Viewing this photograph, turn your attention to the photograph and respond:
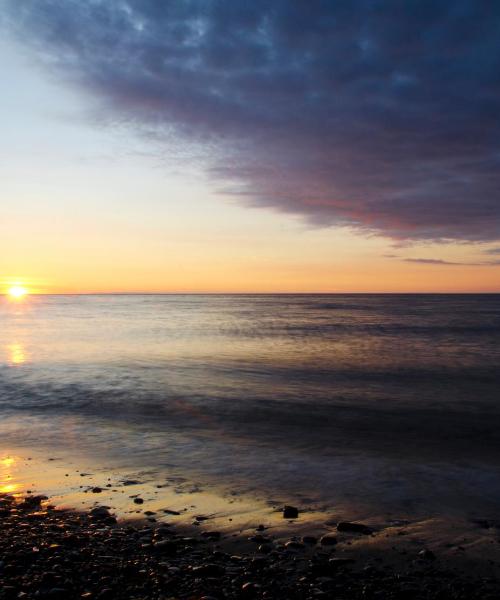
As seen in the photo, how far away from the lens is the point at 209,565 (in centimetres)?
659

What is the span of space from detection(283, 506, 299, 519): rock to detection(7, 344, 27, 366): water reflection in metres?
28.5

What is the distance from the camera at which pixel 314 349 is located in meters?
41.3

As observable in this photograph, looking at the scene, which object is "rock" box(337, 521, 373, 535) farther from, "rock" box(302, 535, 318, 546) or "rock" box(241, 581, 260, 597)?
"rock" box(241, 581, 260, 597)

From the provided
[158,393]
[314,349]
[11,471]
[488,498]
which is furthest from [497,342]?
[11,471]

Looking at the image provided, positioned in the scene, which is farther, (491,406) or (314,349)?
(314,349)

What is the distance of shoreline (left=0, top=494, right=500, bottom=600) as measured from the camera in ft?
19.9

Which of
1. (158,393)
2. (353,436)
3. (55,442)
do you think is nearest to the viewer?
(55,442)

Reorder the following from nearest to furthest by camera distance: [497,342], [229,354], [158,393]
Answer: [158,393], [229,354], [497,342]

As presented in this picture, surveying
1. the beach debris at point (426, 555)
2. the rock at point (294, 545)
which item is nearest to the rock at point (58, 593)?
the rock at point (294, 545)

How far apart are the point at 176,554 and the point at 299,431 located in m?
9.23

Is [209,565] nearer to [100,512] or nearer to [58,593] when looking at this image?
[58,593]

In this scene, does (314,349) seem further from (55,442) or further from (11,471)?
(11,471)

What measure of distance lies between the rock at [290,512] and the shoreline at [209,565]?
70 centimetres

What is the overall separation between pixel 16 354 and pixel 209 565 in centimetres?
3585
